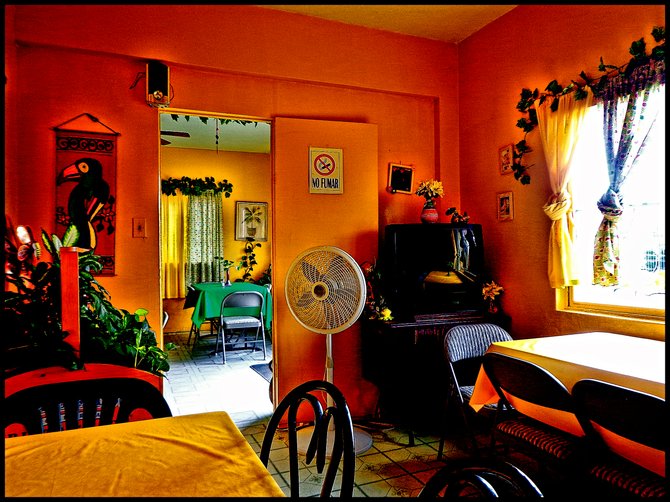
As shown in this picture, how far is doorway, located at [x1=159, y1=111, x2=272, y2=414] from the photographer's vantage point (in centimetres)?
739

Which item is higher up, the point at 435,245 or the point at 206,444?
the point at 435,245

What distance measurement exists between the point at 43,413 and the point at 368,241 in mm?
2816

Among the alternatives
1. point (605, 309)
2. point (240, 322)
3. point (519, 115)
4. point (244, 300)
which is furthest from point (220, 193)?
point (605, 309)

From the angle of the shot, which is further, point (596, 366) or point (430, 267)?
point (430, 267)

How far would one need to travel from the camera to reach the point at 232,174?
317 inches

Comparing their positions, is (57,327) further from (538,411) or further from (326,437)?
(538,411)

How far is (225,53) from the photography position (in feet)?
11.9

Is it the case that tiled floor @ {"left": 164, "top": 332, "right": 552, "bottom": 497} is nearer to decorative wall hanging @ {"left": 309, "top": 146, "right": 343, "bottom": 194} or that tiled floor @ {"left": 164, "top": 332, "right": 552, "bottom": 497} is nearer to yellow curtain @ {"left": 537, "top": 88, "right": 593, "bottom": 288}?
yellow curtain @ {"left": 537, "top": 88, "right": 593, "bottom": 288}

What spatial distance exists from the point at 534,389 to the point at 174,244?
665 centimetres

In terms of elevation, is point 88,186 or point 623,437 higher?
point 88,186

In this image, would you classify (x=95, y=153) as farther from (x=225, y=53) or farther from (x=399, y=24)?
(x=399, y=24)

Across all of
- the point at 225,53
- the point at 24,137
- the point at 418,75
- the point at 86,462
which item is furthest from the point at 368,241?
the point at 86,462

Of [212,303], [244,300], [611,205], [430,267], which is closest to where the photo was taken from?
[611,205]

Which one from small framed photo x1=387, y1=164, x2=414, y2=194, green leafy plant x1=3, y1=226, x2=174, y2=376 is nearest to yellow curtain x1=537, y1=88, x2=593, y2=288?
small framed photo x1=387, y1=164, x2=414, y2=194
